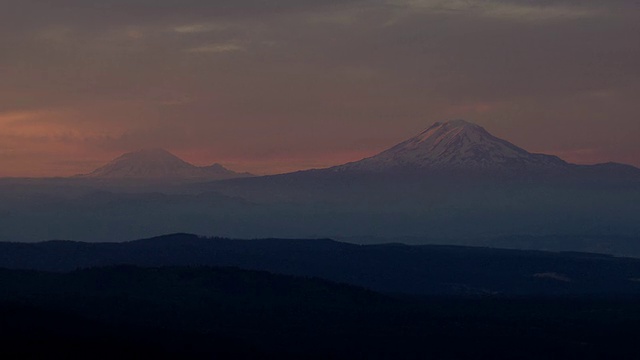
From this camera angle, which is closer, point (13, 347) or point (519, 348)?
point (13, 347)

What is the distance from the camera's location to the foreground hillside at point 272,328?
13275 cm

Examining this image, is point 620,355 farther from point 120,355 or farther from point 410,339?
point 120,355

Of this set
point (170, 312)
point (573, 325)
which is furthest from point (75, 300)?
point (573, 325)

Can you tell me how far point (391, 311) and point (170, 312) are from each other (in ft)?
104

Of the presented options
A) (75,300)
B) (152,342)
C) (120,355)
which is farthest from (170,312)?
(120,355)

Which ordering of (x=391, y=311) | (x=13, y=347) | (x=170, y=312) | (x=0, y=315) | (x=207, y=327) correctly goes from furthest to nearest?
(x=391, y=311) → (x=170, y=312) → (x=207, y=327) → (x=0, y=315) → (x=13, y=347)

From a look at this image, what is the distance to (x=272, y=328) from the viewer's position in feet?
557

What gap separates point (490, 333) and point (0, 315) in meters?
61.9

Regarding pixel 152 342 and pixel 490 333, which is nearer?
pixel 152 342

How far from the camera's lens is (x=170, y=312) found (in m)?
176

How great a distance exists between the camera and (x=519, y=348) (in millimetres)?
166125

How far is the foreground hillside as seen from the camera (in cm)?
13275

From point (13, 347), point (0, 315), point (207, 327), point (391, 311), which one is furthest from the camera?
point (391, 311)

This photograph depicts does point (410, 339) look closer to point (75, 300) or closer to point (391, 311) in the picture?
point (391, 311)
